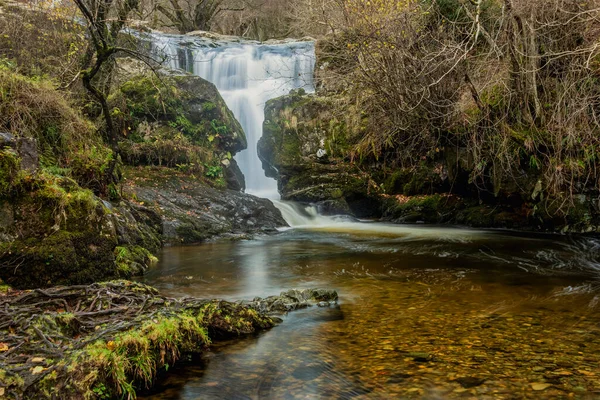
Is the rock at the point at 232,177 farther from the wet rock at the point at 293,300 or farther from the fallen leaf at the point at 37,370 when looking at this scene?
the fallen leaf at the point at 37,370

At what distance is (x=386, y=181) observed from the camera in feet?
44.9

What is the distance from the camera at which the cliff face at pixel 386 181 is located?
9.86 m

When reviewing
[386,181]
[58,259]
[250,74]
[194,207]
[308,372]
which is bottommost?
[308,372]

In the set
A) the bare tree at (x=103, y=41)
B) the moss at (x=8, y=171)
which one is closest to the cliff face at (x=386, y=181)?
the bare tree at (x=103, y=41)

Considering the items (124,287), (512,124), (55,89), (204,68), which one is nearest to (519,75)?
(512,124)

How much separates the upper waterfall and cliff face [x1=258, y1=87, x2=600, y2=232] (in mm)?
1390

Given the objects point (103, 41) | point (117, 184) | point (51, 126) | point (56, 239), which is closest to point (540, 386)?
point (56, 239)

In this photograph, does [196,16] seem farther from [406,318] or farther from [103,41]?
[406,318]

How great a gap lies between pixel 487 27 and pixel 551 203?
469 cm

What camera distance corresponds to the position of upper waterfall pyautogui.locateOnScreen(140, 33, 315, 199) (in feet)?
60.2

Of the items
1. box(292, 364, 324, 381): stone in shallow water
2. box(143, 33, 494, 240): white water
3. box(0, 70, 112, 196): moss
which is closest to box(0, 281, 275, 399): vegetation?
box(292, 364, 324, 381): stone in shallow water

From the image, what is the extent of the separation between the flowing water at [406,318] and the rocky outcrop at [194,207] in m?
1.00

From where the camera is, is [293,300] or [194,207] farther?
[194,207]

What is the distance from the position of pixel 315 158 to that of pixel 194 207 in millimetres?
5089
